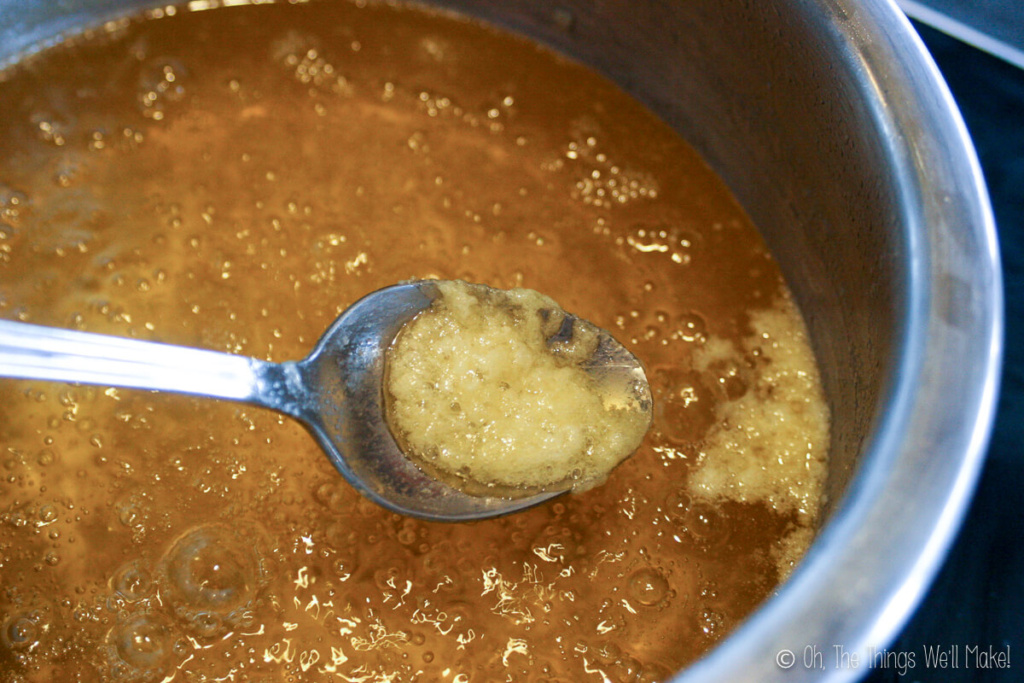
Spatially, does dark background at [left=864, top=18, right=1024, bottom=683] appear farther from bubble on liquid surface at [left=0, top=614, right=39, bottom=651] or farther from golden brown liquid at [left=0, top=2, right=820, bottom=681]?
bubble on liquid surface at [left=0, top=614, right=39, bottom=651]

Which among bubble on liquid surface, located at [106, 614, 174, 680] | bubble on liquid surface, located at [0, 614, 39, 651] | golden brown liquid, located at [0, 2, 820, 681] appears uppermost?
golden brown liquid, located at [0, 2, 820, 681]

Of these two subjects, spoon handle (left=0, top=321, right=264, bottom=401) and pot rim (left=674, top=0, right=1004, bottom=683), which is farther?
spoon handle (left=0, top=321, right=264, bottom=401)

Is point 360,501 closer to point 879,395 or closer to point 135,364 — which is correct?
point 135,364

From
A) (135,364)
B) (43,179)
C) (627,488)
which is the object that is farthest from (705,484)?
(43,179)

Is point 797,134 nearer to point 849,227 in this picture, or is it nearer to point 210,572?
point 849,227

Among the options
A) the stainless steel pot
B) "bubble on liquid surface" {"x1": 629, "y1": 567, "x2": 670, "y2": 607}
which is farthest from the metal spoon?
the stainless steel pot
